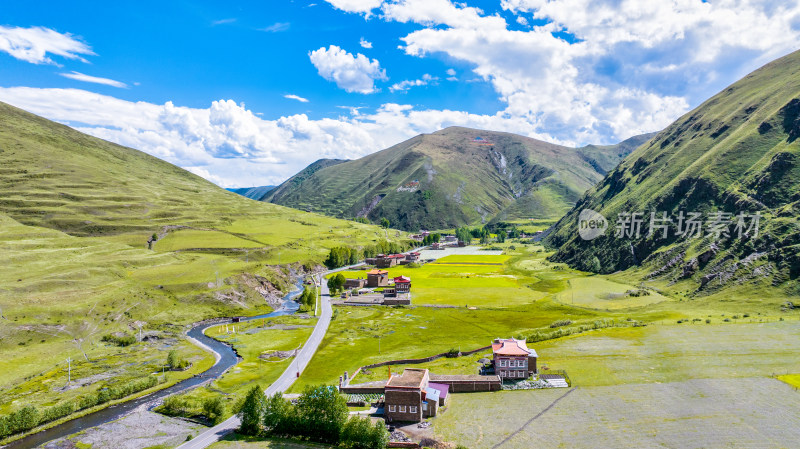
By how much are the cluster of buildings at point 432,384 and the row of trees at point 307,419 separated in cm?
524

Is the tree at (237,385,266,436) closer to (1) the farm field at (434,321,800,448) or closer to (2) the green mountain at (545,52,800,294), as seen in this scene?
(1) the farm field at (434,321,800,448)

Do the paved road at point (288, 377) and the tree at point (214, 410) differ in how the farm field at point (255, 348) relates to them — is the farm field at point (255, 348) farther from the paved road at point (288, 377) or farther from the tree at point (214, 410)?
the tree at point (214, 410)

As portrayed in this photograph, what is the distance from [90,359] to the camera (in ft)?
337

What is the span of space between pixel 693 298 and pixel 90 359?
171797 millimetres

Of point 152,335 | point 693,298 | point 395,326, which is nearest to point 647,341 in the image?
point 693,298

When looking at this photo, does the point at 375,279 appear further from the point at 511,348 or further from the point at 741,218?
the point at 741,218

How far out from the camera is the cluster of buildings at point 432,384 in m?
67.8

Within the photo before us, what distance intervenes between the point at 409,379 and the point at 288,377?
31426mm

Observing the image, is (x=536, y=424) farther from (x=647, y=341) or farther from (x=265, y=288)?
(x=265, y=288)

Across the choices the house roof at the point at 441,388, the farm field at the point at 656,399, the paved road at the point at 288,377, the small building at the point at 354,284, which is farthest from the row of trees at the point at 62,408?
the small building at the point at 354,284

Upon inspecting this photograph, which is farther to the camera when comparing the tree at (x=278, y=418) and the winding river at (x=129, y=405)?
the winding river at (x=129, y=405)

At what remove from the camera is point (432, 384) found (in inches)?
3029

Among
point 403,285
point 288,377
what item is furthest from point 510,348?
point 403,285

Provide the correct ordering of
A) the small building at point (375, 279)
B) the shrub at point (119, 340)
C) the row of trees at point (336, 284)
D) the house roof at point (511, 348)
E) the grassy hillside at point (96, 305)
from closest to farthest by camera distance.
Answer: the house roof at point (511, 348) < the grassy hillside at point (96, 305) < the shrub at point (119, 340) < the row of trees at point (336, 284) < the small building at point (375, 279)
